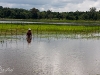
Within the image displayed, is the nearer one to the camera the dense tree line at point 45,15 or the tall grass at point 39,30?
the tall grass at point 39,30

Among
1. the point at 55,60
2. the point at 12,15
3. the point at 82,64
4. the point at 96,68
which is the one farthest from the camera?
the point at 12,15

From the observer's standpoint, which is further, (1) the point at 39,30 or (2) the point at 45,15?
(2) the point at 45,15

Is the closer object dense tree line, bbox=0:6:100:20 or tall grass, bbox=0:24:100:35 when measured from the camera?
tall grass, bbox=0:24:100:35

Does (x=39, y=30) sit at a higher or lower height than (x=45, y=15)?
lower

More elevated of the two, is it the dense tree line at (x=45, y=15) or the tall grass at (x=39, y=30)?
the dense tree line at (x=45, y=15)

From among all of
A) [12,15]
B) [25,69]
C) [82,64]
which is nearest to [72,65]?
[82,64]

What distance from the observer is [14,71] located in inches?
555

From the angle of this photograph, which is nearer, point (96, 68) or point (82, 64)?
point (96, 68)

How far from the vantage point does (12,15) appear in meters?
141

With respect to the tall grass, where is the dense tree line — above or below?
above

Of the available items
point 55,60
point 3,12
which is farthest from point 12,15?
point 55,60

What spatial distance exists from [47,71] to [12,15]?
130 m

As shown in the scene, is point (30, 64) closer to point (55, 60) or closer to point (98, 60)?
point (55, 60)

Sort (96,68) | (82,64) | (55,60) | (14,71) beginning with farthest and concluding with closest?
1. (55,60)
2. (82,64)
3. (96,68)
4. (14,71)
